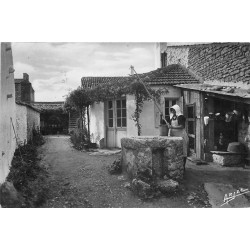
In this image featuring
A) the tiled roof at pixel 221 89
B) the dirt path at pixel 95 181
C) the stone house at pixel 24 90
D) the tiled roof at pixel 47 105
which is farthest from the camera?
the tiled roof at pixel 47 105

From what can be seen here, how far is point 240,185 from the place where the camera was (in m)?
4.20

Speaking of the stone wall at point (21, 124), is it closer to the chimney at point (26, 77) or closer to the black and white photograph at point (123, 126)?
the black and white photograph at point (123, 126)

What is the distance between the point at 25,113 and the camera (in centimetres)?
429

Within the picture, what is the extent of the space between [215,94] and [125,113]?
1578mm

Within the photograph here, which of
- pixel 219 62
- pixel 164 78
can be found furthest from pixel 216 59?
pixel 164 78

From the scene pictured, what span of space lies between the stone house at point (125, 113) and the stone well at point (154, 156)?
0.54 ft

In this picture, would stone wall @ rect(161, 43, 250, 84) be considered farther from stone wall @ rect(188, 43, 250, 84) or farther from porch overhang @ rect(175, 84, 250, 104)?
porch overhang @ rect(175, 84, 250, 104)

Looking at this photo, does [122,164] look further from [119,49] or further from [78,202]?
[119,49]

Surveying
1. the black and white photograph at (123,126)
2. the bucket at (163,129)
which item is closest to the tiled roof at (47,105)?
the black and white photograph at (123,126)

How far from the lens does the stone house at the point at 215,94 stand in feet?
14.2

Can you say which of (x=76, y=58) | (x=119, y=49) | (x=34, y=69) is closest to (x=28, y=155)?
(x=34, y=69)

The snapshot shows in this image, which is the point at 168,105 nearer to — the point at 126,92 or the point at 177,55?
the point at 126,92

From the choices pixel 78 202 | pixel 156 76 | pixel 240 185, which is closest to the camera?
pixel 78 202

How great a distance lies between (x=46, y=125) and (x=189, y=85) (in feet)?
8.63
